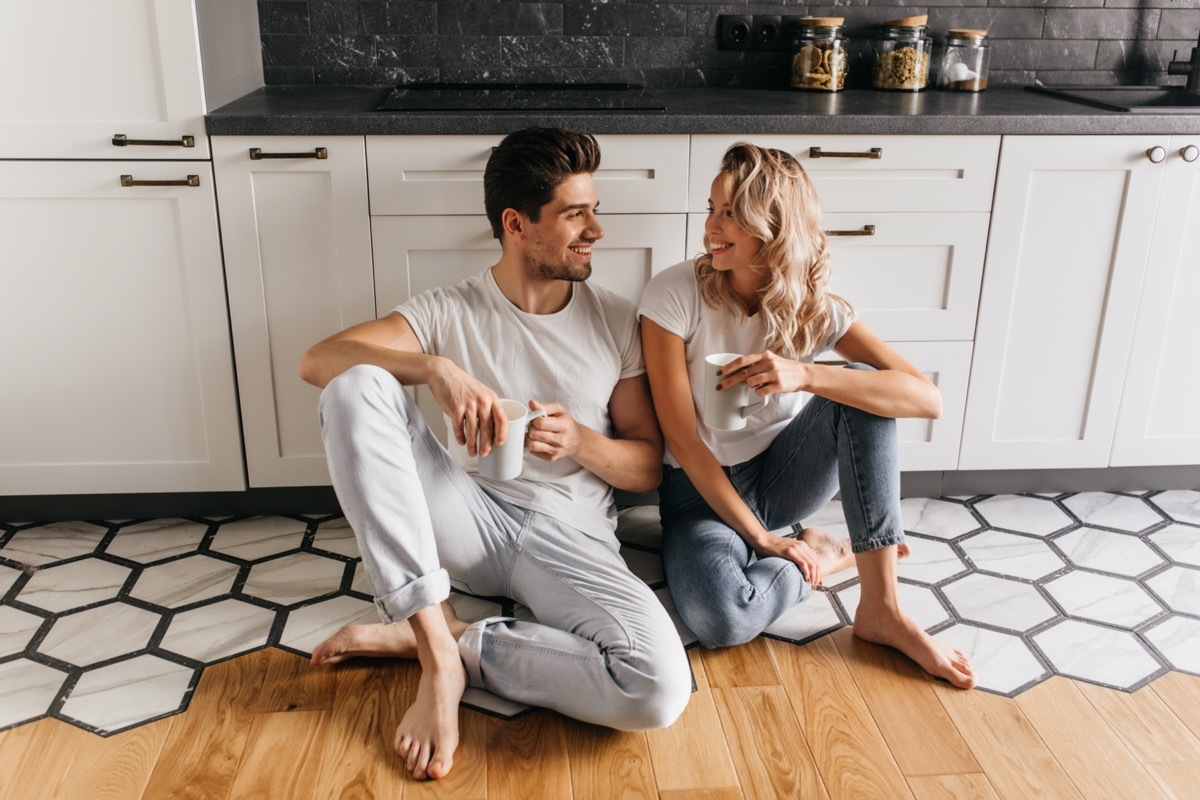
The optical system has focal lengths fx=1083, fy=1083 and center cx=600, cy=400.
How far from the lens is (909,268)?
235cm

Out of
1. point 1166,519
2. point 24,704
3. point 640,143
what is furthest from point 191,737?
point 1166,519

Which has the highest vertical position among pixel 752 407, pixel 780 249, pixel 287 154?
pixel 287 154

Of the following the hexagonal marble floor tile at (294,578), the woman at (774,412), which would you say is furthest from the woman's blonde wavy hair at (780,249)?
the hexagonal marble floor tile at (294,578)

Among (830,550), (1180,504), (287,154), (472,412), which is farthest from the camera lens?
(1180,504)

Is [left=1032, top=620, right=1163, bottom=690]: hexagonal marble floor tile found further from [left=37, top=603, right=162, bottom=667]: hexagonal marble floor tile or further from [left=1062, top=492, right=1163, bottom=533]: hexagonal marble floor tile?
[left=37, top=603, right=162, bottom=667]: hexagonal marble floor tile

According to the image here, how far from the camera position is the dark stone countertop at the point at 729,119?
2.13 m

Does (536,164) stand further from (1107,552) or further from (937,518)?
(1107,552)

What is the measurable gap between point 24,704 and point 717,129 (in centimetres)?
166

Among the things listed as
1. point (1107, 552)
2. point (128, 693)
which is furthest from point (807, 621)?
point (128, 693)

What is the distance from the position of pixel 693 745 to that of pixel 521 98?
1.39 meters

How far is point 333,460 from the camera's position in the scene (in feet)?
5.73

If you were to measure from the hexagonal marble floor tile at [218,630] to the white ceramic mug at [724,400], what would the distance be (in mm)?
947

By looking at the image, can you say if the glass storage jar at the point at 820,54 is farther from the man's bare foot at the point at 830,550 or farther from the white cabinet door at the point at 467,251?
the man's bare foot at the point at 830,550

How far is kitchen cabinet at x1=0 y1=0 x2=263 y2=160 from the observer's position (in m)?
2.05
